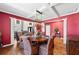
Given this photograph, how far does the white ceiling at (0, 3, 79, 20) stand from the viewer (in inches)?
80.3

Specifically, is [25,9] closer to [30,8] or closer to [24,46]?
[30,8]

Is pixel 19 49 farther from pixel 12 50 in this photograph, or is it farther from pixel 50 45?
pixel 50 45

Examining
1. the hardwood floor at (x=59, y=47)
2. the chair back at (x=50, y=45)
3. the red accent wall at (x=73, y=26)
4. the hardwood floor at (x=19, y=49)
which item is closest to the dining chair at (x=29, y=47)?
the hardwood floor at (x=19, y=49)

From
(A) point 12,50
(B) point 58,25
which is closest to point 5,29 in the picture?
(A) point 12,50

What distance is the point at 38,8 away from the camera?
2078 mm

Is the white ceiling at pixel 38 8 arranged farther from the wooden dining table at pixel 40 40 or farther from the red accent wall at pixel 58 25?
the wooden dining table at pixel 40 40

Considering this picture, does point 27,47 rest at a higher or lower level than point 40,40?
lower

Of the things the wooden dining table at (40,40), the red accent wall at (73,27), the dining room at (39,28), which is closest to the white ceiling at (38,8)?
the dining room at (39,28)

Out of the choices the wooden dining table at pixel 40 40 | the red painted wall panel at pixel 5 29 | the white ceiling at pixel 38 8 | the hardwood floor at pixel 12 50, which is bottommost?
the hardwood floor at pixel 12 50

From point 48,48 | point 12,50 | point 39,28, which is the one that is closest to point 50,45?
point 48,48

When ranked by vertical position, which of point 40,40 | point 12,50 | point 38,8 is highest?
point 38,8

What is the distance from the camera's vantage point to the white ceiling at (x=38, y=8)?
2039mm

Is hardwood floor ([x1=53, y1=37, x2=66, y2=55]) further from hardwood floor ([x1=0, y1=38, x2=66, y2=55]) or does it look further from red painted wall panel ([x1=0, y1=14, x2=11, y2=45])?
red painted wall panel ([x1=0, y1=14, x2=11, y2=45])

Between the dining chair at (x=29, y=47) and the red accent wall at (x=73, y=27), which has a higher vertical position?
the red accent wall at (x=73, y=27)
